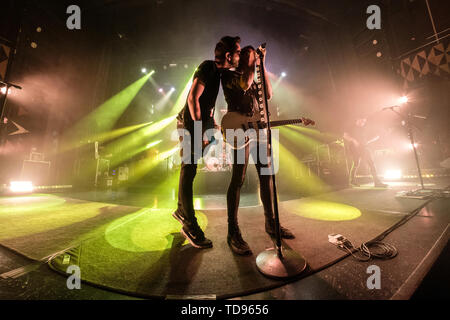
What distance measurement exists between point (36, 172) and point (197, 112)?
383 inches

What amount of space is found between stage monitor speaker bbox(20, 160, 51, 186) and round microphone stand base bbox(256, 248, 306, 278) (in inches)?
397

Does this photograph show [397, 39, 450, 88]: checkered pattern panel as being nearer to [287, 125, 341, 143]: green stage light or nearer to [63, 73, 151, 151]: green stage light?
[287, 125, 341, 143]: green stage light

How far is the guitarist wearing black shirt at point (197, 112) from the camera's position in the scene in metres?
1.55

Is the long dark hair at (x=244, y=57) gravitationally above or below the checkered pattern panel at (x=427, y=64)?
below

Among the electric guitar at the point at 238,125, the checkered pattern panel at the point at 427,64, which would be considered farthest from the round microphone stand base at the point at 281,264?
the checkered pattern panel at the point at 427,64

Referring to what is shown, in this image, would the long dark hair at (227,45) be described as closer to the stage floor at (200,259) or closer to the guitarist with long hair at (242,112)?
the guitarist with long hair at (242,112)

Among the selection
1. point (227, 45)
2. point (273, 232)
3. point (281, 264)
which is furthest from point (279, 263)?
point (227, 45)

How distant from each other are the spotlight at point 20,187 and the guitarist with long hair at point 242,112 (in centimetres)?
863

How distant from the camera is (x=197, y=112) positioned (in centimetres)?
154

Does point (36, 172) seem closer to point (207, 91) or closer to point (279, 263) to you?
point (207, 91)
